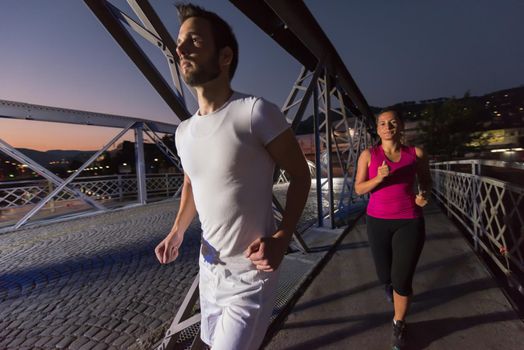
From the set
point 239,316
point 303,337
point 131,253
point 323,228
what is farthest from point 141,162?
point 239,316

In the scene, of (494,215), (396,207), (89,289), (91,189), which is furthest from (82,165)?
(494,215)

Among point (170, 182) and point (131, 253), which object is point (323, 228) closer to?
point (131, 253)

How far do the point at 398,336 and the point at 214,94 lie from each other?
2.18 metres

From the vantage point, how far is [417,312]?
2.36 metres

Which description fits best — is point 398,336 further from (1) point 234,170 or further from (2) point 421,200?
(1) point 234,170

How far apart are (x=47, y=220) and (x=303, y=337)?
30.3ft

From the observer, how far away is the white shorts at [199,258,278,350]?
0.95 metres

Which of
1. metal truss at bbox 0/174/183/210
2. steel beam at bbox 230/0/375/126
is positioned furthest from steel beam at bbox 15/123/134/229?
steel beam at bbox 230/0/375/126

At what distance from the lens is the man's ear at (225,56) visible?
3.38ft

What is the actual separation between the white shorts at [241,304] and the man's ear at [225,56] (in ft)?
2.67

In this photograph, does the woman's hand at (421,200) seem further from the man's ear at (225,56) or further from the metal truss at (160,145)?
the metal truss at (160,145)

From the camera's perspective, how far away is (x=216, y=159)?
949 mm

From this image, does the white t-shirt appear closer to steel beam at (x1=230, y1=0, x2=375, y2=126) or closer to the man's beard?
the man's beard

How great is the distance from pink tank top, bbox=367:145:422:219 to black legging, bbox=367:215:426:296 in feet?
0.18
